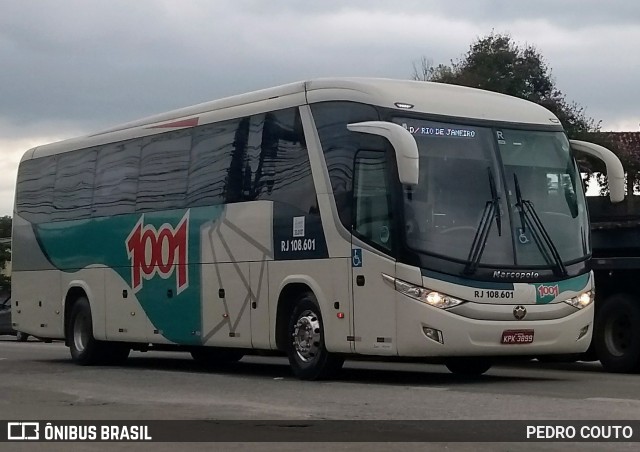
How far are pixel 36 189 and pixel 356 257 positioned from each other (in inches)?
379

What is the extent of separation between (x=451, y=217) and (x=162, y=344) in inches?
248

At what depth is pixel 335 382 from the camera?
15.4m

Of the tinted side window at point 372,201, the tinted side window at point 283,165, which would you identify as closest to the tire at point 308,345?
the tinted side window at point 283,165

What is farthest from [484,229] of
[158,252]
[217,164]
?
[158,252]

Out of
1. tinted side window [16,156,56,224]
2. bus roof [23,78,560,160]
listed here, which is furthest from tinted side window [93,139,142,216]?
bus roof [23,78,560,160]

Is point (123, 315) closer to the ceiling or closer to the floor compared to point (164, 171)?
closer to the floor

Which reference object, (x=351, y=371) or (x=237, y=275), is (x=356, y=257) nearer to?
(x=237, y=275)

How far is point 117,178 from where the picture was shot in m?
20.2

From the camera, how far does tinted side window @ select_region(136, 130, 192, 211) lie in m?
18.4

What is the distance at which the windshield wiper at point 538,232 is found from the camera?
14766 millimetres

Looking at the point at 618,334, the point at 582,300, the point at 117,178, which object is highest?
the point at 117,178

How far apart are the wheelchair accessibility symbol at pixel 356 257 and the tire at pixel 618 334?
430 centimetres

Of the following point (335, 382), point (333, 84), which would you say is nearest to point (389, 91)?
point (333, 84)

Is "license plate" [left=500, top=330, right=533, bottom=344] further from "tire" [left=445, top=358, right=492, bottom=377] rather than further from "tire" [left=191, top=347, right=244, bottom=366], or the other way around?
"tire" [left=191, top=347, right=244, bottom=366]
